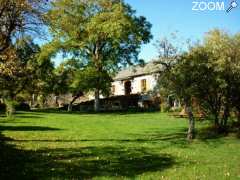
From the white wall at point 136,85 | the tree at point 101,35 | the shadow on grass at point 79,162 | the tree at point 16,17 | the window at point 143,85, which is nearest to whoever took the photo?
the shadow on grass at point 79,162

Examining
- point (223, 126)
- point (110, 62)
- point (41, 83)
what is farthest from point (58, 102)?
point (223, 126)

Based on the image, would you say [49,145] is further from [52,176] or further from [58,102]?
[58,102]

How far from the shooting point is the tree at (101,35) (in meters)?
64.7

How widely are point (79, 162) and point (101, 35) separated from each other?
49517 millimetres

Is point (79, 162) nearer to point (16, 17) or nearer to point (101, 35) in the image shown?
point (16, 17)

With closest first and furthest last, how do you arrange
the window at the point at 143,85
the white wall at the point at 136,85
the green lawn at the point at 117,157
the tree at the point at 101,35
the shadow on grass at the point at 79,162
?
1. the shadow on grass at the point at 79,162
2. the green lawn at the point at 117,157
3. the tree at the point at 101,35
4. the white wall at the point at 136,85
5. the window at the point at 143,85

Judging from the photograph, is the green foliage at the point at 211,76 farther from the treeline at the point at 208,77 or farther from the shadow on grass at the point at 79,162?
the shadow on grass at the point at 79,162

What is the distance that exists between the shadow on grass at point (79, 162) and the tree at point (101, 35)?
4318 centimetres

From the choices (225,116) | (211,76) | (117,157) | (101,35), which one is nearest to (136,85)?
(101,35)

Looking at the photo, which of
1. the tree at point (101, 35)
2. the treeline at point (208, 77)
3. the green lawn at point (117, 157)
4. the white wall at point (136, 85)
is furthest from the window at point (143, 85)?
the green lawn at point (117, 157)

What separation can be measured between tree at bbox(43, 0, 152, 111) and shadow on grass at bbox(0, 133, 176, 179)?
142 feet

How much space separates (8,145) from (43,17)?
24.4 ft

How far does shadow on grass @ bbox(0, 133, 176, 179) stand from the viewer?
49.9ft

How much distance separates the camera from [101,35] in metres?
66.1
